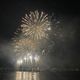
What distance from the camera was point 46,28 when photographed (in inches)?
3098

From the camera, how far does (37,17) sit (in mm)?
75188

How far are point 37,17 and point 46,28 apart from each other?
19.9ft
